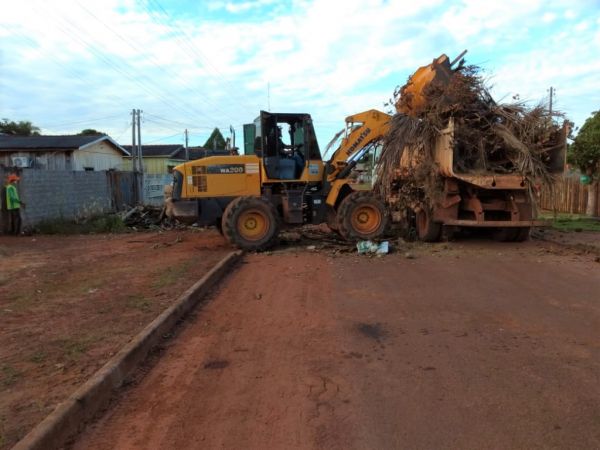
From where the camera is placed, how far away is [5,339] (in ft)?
18.7

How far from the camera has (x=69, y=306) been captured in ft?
23.5

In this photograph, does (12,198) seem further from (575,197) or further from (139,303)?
(575,197)

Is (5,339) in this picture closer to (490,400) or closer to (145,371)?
(145,371)

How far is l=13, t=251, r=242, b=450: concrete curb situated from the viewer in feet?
11.6

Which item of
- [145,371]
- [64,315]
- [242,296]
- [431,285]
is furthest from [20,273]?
[431,285]

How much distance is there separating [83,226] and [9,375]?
14.7 m

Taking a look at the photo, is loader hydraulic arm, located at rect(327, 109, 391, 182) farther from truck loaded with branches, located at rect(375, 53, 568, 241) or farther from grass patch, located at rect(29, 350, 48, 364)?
grass patch, located at rect(29, 350, 48, 364)

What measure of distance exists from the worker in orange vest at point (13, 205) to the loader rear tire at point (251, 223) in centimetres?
761

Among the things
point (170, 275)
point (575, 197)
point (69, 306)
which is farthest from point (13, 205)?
point (575, 197)

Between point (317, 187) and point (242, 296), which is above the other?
point (317, 187)

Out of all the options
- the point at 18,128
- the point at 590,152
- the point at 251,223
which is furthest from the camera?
the point at 18,128

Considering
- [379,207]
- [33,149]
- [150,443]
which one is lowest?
[150,443]

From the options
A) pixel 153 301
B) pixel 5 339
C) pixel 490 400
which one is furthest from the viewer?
pixel 153 301

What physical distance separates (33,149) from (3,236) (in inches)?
686
